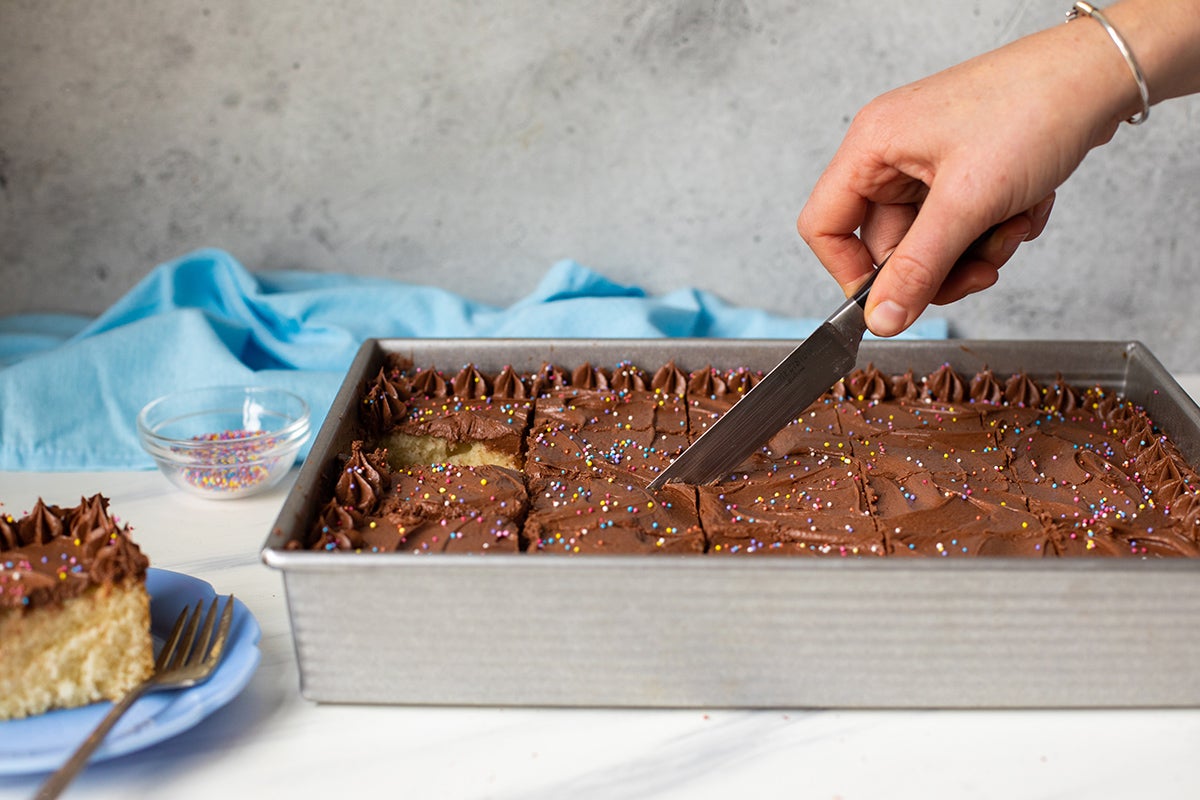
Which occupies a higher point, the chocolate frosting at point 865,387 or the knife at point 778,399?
the knife at point 778,399

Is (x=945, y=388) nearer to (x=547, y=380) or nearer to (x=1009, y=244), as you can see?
(x=1009, y=244)

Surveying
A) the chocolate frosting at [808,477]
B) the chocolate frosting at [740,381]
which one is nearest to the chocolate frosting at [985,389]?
the chocolate frosting at [808,477]

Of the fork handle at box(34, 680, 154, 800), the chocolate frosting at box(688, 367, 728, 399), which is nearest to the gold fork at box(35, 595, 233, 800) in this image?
the fork handle at box(34, 680, 154, 800)

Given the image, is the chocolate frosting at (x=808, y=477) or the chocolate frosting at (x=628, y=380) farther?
the chocolate frosting at (x=628, y=380)

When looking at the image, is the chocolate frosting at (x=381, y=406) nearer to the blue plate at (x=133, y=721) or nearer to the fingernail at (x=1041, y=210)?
the blue plate at (x=133, y=721)

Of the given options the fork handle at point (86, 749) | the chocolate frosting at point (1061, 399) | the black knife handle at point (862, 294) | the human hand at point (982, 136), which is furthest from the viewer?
the chocolate frosting at point (1061, 399)

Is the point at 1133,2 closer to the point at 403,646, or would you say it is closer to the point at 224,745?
the point at 403,646

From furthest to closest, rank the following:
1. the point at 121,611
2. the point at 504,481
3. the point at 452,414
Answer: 1. the point at 452,414
2. the point at 504,481
3. the point at 121,611

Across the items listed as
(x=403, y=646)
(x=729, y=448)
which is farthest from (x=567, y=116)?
(x=403, y=646)
